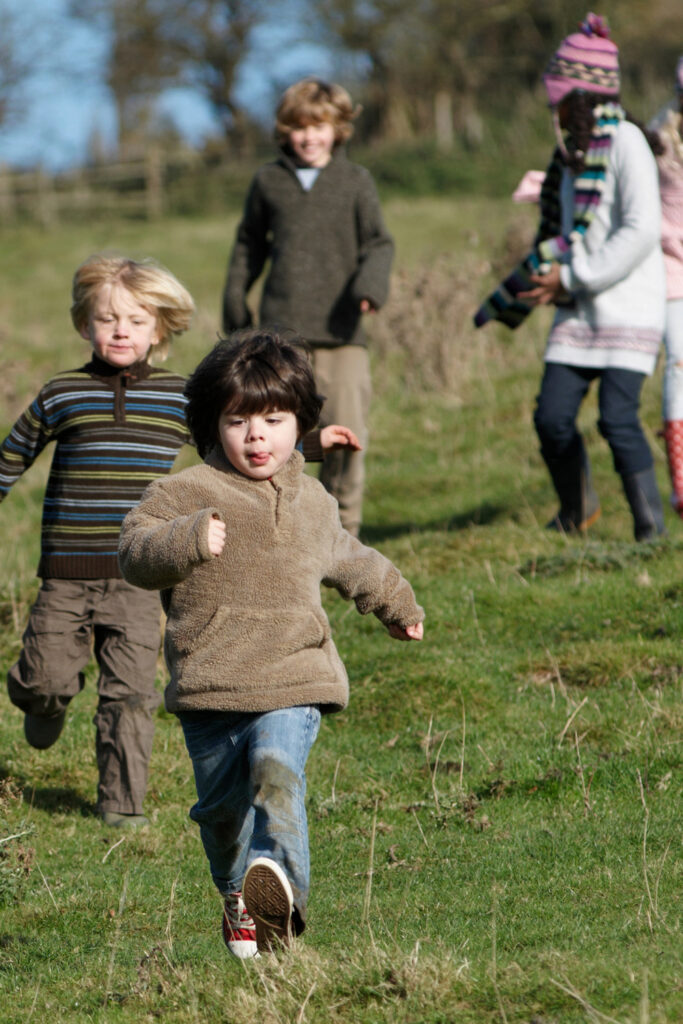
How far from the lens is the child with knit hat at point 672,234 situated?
23.6ft

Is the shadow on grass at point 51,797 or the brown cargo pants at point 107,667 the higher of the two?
the brown cargo pants at point 107,667

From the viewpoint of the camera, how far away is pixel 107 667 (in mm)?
5234

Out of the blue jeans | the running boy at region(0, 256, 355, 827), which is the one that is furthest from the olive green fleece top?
the blue jeans

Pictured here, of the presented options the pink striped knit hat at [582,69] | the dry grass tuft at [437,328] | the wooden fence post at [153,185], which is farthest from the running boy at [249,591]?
the wooden fence post at [153,185]

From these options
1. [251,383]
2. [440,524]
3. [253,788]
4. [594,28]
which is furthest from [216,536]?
[440,524]

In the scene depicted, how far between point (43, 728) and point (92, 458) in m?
1.13

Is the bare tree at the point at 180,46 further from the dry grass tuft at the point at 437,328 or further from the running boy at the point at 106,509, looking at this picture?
the running boy at the point at 106,509

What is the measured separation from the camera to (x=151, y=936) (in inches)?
158

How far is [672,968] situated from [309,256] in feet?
18.2

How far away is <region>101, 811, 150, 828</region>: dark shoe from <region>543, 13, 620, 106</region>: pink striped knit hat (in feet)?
14.0

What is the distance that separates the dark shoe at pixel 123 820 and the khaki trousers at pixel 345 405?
10.4ft

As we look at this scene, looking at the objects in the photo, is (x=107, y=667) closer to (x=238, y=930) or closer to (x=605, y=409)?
(x=238, y=930)

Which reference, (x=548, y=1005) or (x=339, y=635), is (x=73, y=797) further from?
(x=548, y=1005)

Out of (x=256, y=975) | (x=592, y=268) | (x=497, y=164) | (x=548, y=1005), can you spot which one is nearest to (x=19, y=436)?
(x=256, y=975)
